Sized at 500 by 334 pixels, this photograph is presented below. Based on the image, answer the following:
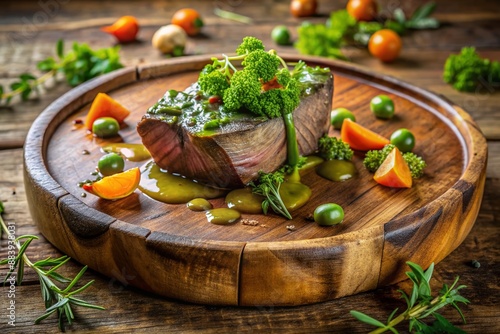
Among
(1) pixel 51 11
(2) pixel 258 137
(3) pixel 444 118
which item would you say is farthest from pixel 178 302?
(1) pixel 51 11

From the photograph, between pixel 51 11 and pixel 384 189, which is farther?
pixel 51 11

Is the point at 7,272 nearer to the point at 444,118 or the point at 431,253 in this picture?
the point at 431,253

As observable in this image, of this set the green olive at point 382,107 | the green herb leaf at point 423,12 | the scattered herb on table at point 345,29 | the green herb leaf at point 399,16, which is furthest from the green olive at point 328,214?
the green herb leaf at point 423,12

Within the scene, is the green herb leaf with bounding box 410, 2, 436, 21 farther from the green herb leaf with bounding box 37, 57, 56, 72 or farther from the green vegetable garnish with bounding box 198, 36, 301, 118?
the green herb leaf with bounding box 37, 57, 56, 72

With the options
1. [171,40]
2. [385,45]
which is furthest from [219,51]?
[385,45]

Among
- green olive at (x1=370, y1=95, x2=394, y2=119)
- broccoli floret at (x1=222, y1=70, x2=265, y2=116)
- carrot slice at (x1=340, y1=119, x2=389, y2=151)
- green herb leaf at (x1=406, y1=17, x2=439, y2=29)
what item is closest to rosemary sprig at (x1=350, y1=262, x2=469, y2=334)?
broccoli floret at (x1=222, y1=70, x2=265, y2=116)

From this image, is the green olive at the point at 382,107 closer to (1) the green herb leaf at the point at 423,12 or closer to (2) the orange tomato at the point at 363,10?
(2) the orange tomato at the point at 363,10

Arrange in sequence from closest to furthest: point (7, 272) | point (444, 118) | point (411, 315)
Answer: point (411, 315) → point (7, 272) → point (444, 118)
